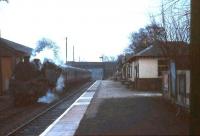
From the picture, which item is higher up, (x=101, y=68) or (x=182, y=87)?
(x=101, y=68)

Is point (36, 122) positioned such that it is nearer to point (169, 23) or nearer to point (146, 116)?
point (146, 116)

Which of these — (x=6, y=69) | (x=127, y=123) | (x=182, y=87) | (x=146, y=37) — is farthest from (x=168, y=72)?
(x=146, y=37)

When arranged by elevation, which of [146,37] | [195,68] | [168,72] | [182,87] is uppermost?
[146,37]

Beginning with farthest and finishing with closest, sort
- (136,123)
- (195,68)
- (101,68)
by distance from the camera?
(101,68) < (136,123) < (195,68)

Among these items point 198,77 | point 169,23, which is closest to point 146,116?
point 198,77

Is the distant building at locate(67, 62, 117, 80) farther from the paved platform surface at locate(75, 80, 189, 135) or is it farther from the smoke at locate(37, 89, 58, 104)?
the paved platform surface at locate(75, 80, 189, 135)

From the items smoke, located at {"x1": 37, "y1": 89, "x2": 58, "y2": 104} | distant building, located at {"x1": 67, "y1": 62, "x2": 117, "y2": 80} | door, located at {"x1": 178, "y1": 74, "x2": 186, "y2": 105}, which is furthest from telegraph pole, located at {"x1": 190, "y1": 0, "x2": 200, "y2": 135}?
distant building, located at {"x1": 67, "y1": 62, "x2": 117, "y2": 80}

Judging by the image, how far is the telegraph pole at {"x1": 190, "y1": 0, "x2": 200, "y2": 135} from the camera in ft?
30.9

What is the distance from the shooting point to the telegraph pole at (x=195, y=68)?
30.9 feet

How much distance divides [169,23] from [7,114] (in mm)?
12213

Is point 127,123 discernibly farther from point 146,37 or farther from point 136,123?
point 146,37

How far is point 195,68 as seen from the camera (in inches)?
372

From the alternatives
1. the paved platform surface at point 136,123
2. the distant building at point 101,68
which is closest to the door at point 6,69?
the paved platform surface at point 136,123

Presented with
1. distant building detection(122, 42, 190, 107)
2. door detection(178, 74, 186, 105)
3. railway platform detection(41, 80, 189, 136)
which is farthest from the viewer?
distant building detection(122, 42, 190, 107)
